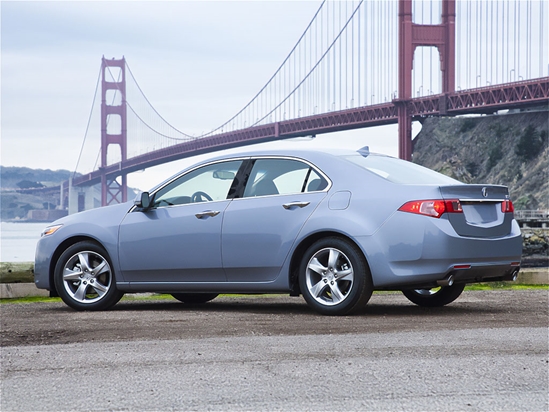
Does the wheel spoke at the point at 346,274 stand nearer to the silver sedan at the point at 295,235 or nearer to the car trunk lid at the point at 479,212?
the silver sedan at the point at 295,235

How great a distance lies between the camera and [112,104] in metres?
97.6

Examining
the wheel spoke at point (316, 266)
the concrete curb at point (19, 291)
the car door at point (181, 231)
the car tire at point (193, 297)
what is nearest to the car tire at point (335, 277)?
the wheel spoke at point (316, 266)

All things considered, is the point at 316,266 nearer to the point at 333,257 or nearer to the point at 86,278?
the point at 333,257

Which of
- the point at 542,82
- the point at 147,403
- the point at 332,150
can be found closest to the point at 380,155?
the point at 332,150

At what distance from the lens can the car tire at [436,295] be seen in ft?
26.0

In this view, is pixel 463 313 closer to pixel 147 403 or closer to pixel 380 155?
pixel 380 155

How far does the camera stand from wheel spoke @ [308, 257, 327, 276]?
6.84 m

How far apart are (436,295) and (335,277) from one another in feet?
5.16

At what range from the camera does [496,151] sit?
83.3 meters

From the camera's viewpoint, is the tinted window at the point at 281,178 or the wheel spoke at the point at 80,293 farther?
the wheel spoke at the point at 80,293

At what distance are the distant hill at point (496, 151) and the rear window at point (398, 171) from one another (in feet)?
227

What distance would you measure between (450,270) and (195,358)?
8.38ft

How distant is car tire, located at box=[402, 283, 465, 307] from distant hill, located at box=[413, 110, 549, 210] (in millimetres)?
68668

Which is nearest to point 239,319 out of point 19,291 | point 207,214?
point 207,214
